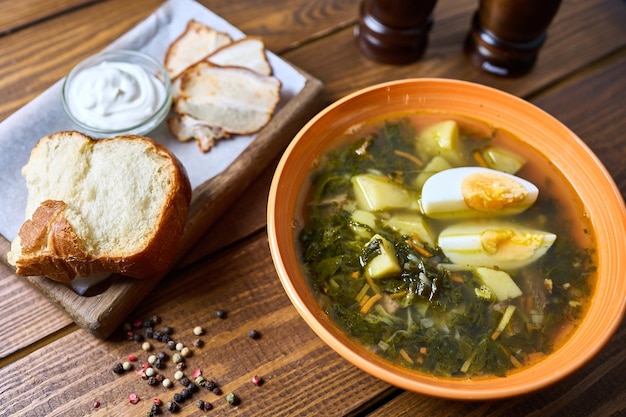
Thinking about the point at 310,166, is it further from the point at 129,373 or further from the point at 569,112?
the point at 569,112

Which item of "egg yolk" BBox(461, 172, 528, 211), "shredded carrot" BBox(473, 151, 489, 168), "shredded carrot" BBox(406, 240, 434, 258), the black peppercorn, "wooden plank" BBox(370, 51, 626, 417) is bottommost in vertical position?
the black peppercorn

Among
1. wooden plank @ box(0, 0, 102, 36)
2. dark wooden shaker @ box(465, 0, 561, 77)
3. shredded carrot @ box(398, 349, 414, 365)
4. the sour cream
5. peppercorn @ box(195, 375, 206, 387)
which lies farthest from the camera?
wooden plank @ box(0, 0, 102, 36)

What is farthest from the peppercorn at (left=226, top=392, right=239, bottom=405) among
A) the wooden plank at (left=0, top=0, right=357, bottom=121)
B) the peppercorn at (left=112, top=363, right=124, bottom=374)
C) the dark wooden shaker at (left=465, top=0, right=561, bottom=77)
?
the dark wooden shaker at (left=465, top=0, right=561, bottom=77)

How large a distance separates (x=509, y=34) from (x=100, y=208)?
139cm

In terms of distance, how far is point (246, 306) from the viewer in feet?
5.32

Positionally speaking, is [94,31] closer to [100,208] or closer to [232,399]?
[100,208]

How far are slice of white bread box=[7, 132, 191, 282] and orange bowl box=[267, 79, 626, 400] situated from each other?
0.31 meters

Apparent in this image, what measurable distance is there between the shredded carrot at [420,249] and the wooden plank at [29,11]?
148 centimetres

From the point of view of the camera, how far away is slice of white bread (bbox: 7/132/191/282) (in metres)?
1.48

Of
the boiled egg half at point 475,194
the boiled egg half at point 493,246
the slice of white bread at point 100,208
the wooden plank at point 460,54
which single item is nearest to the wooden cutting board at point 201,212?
the slice of white bread at point 100,208

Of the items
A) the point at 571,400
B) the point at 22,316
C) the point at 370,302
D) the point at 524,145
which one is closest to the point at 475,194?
the point at 524,145

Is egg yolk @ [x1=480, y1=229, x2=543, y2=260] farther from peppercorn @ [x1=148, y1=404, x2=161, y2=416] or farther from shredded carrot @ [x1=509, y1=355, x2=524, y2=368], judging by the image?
peppercorn @ [x1=148, y1=404, x2=161, y2=416]

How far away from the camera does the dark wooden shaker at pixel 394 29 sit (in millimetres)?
1981

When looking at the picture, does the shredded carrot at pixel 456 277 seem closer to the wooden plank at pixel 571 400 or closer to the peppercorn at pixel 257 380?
the wooden plank at pixel 571 400
